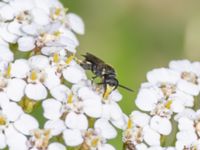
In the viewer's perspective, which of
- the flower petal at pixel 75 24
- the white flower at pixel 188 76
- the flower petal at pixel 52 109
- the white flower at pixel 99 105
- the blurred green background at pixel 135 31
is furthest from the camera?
the blurred green background at pixel 135 31

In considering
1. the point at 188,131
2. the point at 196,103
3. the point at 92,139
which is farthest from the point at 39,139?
the point at 196,103

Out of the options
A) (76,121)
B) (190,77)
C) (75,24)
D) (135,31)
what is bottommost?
(76,121)

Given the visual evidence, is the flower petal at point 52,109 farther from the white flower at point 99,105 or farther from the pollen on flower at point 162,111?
the pollen on flower at point 162,111

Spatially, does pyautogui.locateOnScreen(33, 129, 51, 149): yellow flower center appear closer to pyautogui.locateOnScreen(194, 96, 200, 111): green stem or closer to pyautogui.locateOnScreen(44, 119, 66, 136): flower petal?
pyautogui.locateOnScreen(44, 119, 66, 136): flower petal

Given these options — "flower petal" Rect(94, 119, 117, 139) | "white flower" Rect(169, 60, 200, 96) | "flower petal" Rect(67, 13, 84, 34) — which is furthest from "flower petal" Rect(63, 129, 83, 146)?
"flower petal" Rect(67, 13, 84, 34)

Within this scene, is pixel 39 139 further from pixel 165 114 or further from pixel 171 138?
pixel 171 138

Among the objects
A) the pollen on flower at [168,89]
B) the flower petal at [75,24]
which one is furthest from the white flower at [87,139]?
the flower petal at [75,24]

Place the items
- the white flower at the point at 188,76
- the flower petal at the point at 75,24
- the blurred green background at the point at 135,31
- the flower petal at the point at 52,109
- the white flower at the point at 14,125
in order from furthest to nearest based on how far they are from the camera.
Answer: the blurred green background at the point at 135,31 → the flower petal at the point at 75,24 → the white flower at the point at 188,76 → the flower petal at the point at 52,109 → the white flower at the point at 14,125

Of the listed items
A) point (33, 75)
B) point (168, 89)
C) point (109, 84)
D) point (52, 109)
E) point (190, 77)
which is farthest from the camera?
point (190, 77)
